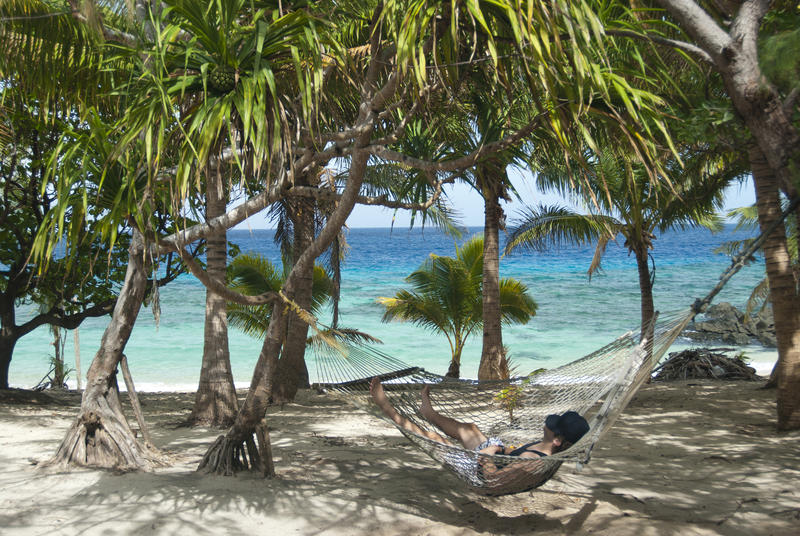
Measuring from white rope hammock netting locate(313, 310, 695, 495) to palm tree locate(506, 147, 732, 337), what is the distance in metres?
3.08

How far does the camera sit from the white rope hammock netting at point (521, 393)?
8.91 ft

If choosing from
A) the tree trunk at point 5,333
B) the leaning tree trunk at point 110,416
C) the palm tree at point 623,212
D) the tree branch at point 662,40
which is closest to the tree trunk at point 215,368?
the leaning tree trunk at point 110,416

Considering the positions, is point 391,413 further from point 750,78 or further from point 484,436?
point 750,78

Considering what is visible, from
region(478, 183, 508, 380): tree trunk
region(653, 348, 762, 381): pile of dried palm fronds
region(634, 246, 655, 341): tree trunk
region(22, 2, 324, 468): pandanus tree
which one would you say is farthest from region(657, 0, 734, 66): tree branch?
region(653, 348, 762, 381): pile of dried palm fronds

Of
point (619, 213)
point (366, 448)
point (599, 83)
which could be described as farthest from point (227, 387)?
point (619, 213)

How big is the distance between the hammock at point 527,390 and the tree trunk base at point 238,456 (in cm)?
44

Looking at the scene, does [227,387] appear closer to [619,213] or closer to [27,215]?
[27,215]

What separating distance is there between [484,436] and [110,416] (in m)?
2.09

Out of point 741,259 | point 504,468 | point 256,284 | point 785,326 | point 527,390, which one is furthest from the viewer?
point 256,284

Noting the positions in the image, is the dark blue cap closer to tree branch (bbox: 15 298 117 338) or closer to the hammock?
the hammock

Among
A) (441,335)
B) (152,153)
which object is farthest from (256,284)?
(441,335)

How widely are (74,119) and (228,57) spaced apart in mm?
4788

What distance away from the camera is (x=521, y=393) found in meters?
4.12

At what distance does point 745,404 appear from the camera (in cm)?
550
